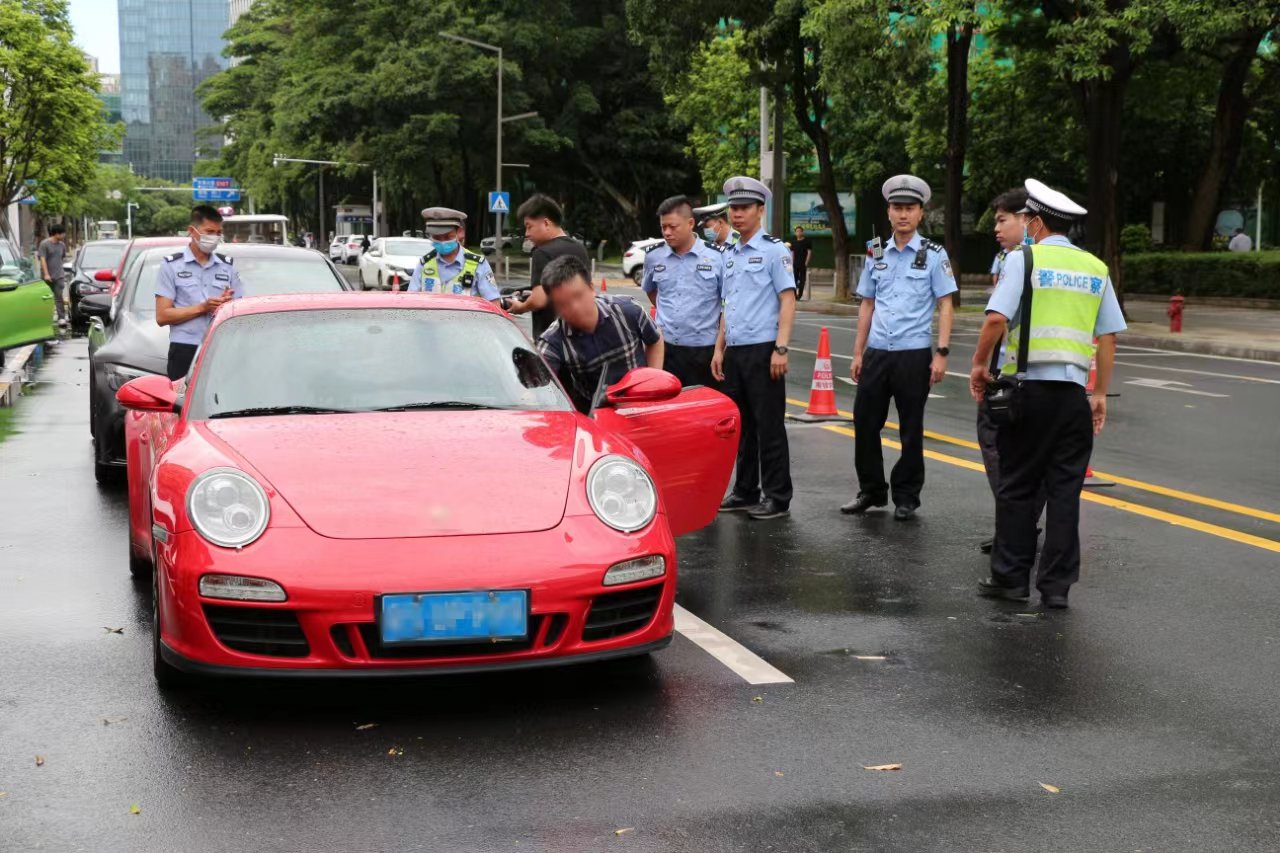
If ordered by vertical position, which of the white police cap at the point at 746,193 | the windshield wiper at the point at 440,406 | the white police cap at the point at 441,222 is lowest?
the windshield wiper at the point at 440,406

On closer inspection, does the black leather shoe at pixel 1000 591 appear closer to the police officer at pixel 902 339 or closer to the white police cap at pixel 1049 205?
the white police cap at pixel 1049 205

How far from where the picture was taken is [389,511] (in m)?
4.88

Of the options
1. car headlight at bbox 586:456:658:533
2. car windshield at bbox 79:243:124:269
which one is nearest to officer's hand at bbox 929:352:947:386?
car headlight at bbox 586:456:658:533

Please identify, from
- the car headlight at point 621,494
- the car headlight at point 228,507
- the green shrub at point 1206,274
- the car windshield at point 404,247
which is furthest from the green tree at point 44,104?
the car headlight at point 621,494

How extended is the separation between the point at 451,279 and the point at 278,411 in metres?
4.16

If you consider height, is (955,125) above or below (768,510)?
above

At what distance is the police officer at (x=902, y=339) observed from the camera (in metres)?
8.38

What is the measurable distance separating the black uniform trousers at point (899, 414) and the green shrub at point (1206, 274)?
25.6 metres

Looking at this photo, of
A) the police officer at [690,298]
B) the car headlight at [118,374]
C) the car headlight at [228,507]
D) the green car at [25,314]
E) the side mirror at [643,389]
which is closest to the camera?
the car headlight at [228,507]

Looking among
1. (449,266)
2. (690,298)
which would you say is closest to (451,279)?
(449,266)

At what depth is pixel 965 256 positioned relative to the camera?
154 feet

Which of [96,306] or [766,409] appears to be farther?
[96,306]

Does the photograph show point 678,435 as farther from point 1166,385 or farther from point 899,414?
point 1166,385

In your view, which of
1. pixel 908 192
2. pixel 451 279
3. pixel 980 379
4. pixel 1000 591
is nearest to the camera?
pixel 980 379
